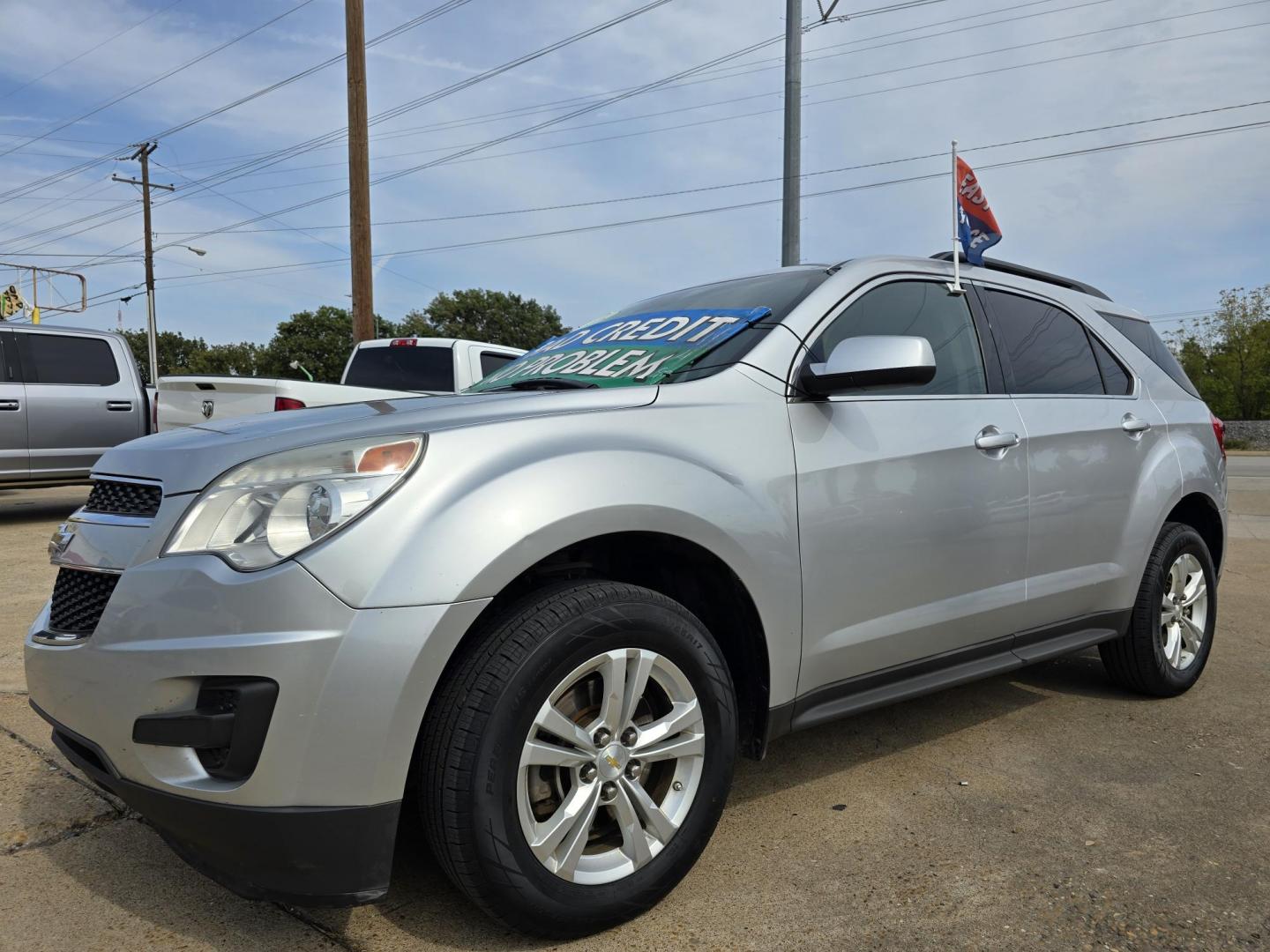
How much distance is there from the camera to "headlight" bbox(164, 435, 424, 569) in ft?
6.27

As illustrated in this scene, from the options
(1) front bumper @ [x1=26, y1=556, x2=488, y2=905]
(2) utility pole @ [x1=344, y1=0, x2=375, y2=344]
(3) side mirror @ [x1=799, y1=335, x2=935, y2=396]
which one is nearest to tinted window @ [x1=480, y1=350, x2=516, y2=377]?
(2) utility pole @ [x1=344, y1=0, x2=375, y2=344]

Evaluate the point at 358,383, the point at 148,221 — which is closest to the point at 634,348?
the point at 358,383

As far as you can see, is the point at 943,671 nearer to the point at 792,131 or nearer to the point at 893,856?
the point at 893,856

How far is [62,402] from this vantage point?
9.47m

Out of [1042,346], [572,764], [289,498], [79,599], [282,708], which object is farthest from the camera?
[1042,346]

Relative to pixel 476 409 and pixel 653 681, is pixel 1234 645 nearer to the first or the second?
pixel 653 681

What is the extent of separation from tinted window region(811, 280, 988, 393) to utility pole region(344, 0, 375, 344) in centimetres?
935

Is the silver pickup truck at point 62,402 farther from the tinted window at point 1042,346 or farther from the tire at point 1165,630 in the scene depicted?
the tire at point 1165,630

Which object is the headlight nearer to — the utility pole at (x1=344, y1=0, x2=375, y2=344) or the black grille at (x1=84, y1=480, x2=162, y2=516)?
the black grille at (x1=84, y1=480, x2=162, y2=516)

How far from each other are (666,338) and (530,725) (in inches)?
53.5


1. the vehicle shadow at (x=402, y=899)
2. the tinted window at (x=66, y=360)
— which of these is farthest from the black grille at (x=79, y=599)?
the tinted window at (x=66, y=360)

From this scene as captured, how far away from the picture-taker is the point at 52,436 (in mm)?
9391

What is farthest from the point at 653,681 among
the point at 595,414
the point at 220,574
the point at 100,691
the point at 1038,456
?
the point at 1038,456

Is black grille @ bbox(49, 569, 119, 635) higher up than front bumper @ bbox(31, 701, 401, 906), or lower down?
higher up
